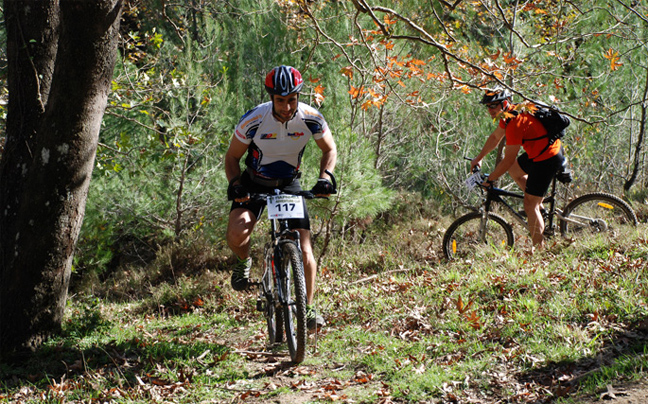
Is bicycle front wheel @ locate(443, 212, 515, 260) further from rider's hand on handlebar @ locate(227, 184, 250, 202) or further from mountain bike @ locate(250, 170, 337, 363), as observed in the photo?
rider's hand on handlebar @ locate(227, 184, 250, 202)

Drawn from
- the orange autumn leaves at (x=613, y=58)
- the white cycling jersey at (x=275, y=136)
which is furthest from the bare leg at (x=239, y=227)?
the orange autumn leaves at (x=613, y=58)

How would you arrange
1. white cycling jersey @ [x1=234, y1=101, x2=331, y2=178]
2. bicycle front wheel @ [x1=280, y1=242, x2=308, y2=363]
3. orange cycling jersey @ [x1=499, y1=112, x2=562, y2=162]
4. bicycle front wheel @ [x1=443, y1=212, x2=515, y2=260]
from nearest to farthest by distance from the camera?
1. bicycle front wheel @ [x1=280, y1=242, x2=308, y2=363]
2. white cycling jersey @ [x1=234, y1=101, x2=331, y2=178]
3. orange cycling jersey @ [x1=499, y1=112, x2=562, y2=162]
4. bicycle front wheel @ [x1=443, y1=212, x2=515, y2=260]

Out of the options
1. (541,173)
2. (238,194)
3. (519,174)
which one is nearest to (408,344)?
(238,194)

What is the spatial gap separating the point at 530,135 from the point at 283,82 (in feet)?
10.6

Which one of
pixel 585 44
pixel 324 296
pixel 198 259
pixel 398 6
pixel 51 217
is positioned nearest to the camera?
pixel 51 217

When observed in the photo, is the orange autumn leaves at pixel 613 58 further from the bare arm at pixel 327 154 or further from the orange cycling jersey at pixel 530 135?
the bare arm at pixel 327 154

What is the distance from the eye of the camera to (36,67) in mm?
5027

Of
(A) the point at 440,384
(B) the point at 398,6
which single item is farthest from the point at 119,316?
(B) the point at 398,6

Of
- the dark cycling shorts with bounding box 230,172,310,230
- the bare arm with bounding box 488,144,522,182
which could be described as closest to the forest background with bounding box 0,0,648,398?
the bare arm with bounding box 488,144,522,182

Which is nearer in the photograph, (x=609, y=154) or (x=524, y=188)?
(x=524, y=188)

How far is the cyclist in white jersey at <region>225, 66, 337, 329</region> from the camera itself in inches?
177

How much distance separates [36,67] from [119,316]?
9.87 feet

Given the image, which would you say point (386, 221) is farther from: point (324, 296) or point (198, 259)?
point (324, 296)

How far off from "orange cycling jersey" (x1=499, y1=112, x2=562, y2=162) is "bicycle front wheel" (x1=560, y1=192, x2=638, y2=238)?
997 mm
